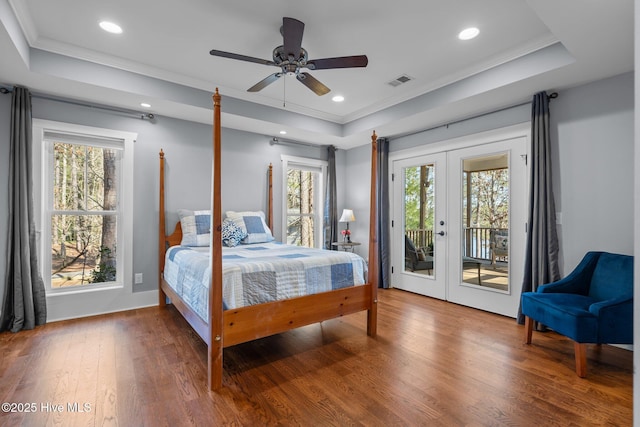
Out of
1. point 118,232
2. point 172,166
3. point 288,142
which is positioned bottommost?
point 118,232

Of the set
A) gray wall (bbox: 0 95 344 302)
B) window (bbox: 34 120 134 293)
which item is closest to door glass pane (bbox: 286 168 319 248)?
gray wall (bbox: 0 95 344 302)

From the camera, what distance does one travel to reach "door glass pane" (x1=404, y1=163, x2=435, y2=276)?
445 centimetres

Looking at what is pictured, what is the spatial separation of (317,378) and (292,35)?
96.0 inches

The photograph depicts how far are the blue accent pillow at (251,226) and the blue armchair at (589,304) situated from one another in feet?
9.58

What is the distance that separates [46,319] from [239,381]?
2493 mm

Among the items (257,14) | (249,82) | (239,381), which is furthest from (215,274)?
(249,82)

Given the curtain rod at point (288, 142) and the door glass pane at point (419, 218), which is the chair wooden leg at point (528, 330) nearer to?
the door glass pane at point (419, 218)

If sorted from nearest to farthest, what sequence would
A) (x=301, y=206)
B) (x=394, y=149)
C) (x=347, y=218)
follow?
(x=394, y=149) < (x=347, y=218) < (x=301, y=206)

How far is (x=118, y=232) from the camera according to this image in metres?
3.76

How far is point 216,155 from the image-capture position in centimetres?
211

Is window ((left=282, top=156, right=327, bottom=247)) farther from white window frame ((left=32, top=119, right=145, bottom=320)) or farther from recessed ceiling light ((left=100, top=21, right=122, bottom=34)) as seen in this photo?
recessed ceiling light ((left=100, top=21, right=122, bottom=34))

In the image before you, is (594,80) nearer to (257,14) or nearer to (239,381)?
(257,14)

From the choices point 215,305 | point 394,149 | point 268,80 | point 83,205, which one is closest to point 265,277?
point 215,305

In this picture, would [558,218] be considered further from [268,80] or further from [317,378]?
[268,80]
